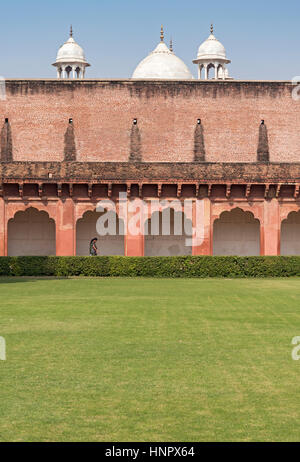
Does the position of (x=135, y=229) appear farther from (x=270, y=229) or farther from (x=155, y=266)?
(x=270, y=229)

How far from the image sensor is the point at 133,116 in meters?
40.9

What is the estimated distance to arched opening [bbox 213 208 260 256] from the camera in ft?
120

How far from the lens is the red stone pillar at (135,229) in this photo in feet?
109

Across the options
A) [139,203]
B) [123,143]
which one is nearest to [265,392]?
[139,203]

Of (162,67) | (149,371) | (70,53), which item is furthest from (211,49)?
(149,371)

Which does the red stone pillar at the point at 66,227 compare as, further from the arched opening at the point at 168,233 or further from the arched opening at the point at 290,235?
the arched opening at the point at 290,235

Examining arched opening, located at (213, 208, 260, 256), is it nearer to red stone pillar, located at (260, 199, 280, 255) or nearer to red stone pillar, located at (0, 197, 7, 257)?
red stone pillar, located at (260, 199, 280, 255)

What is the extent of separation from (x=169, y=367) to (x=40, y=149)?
106 feet

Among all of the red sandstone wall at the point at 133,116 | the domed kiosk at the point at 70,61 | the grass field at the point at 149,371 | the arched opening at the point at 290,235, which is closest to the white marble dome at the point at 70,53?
the domed kiosk at the point at 70,61

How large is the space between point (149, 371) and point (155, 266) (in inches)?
772

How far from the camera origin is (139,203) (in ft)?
109

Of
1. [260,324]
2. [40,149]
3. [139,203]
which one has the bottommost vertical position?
[260,324]
